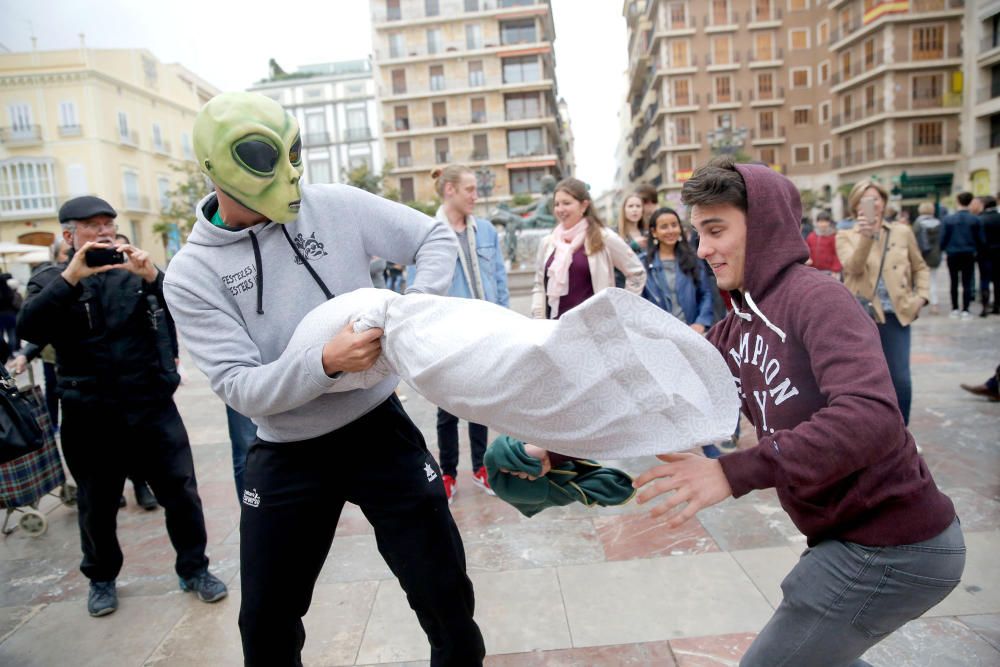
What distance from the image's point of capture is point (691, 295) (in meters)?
4.89

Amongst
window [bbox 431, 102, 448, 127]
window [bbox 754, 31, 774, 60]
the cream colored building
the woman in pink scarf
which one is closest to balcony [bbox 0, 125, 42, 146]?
the cream colored building

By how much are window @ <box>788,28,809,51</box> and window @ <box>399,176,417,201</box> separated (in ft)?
100

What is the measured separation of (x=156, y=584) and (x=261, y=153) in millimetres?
2822

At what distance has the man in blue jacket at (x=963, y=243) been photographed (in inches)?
410

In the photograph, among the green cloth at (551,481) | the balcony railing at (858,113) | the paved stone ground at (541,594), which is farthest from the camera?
the balcony railing at (858,113)

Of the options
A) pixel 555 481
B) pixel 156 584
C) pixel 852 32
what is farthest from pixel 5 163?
pixel 852 32

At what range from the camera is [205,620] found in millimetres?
3184

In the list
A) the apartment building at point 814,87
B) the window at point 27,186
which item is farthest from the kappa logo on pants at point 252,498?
the apartment building at point 814,87

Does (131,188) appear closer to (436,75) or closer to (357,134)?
(436,75)

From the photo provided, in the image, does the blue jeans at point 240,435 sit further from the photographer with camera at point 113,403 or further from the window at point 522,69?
the window at point 522,69

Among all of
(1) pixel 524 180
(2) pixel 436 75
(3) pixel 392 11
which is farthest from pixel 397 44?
(1) pixel 524 180

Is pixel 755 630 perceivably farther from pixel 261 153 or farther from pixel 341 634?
pixel 261 153

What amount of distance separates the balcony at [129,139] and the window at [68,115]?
2473 mm

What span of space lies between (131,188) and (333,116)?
31862 millimetres
